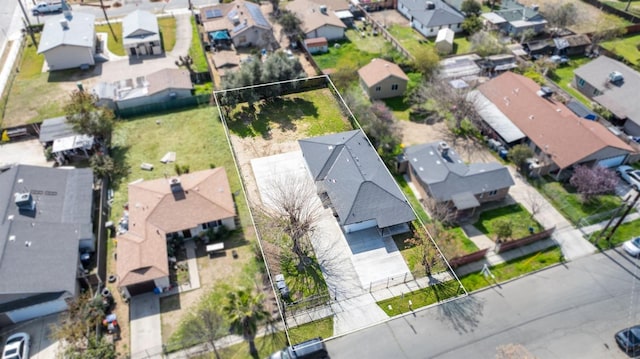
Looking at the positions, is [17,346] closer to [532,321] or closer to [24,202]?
[24,202]

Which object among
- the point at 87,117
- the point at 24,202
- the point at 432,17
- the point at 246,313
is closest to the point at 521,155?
the point at 246,313

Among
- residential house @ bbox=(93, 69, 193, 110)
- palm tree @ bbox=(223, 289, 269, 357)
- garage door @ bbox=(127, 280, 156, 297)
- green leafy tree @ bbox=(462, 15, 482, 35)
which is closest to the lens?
palm tree @ bbox=(223, 289, 269, 357)

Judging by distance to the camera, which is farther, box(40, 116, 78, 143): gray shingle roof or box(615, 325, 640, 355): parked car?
box(40, 116, 78, 143): gray shingle roof

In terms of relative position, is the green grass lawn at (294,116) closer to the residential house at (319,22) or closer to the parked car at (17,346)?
the parked car at (17,346)

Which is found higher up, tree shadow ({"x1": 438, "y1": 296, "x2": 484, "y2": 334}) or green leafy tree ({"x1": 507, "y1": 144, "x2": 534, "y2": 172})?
green leafy tree ({"x1": 507, "y1": 144, "x2": 534, "y2": 172})

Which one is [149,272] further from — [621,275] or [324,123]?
[621,275]

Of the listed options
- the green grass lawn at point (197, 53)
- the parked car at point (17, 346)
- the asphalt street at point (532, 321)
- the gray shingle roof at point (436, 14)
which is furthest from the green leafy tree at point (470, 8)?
the parked car at point (17, 346)

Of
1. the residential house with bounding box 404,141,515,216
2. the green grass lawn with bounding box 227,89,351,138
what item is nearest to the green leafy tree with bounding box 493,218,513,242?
the residential house with bounding box 404,141,515,216

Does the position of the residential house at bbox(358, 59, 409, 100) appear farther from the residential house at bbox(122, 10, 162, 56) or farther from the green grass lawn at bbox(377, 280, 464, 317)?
the green grass lawn at bbox(377, 280, 464, 317)
